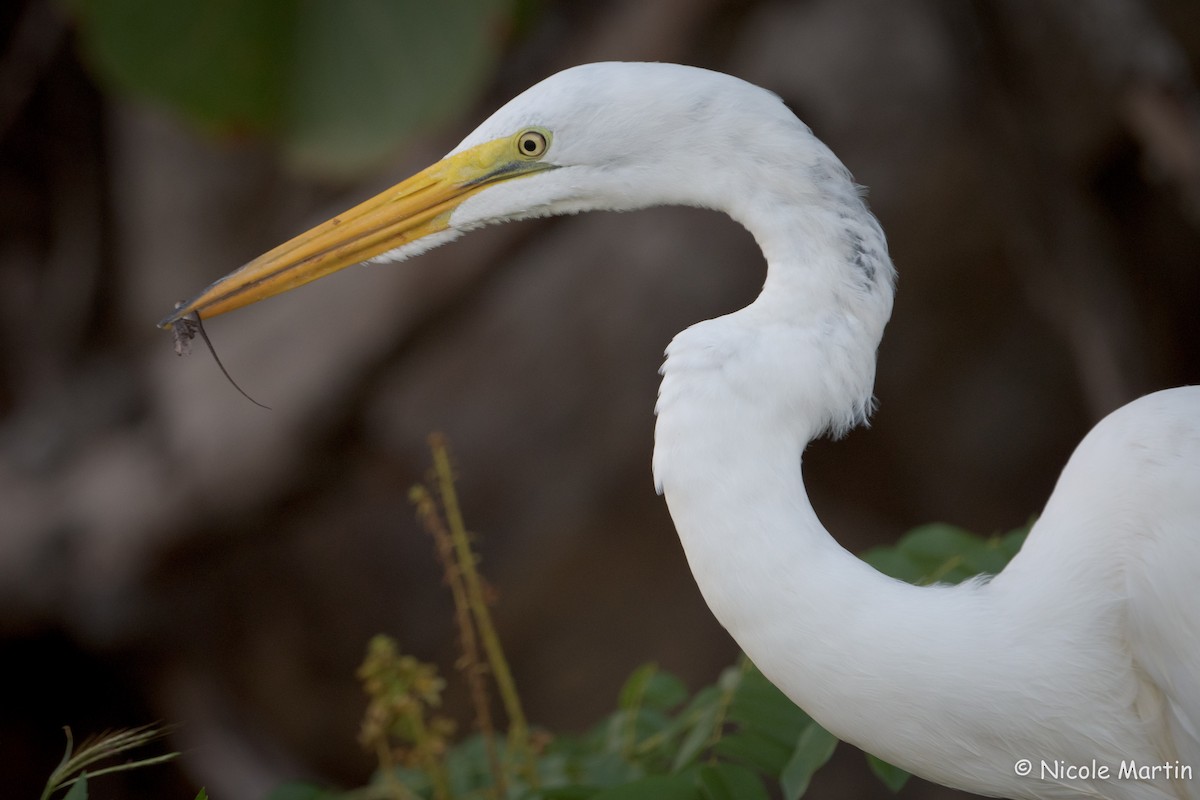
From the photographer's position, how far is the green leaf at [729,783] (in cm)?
111

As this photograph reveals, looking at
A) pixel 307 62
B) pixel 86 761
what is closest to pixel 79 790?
pixel 86 761

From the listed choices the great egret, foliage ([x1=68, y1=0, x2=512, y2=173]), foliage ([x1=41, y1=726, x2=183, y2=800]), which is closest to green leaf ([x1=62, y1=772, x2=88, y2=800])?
foliage ([x1=41, y1=726, x2=183, y2=800])

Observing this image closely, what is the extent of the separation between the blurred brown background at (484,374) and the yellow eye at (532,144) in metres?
1.95

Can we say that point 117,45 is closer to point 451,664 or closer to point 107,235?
A: point 107,235

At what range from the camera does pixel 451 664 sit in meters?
3.73

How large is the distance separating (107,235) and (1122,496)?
3463 millimetres

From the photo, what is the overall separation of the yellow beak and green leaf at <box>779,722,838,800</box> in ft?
2.33

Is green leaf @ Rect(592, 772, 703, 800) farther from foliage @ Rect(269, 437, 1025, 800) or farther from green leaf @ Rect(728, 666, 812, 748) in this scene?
green leaf @ Rect(728, 666, 812, 748)

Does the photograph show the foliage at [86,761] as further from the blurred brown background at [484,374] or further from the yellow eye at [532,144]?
the blurred brown background at [484,374]

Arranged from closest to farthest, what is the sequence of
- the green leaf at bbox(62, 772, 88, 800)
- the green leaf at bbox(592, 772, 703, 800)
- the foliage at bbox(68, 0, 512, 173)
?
the green leaf at bbox(62, 772, 88, 800), the green leaf at bbox(592, 772, 703, 800), the foliage at bbox(68, 0, 512, 173)

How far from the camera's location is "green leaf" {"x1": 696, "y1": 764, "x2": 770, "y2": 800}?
111 centimetres

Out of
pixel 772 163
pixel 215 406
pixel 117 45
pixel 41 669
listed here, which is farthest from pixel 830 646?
pixel 41 669

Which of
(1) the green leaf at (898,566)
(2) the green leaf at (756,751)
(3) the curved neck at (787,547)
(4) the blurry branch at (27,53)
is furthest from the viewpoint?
(4) the blurry branch at (27,53)

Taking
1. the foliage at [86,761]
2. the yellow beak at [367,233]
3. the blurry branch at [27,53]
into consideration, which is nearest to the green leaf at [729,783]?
the foliage at [86,761]
